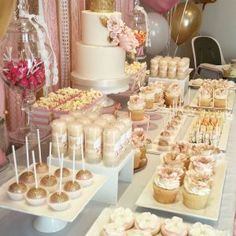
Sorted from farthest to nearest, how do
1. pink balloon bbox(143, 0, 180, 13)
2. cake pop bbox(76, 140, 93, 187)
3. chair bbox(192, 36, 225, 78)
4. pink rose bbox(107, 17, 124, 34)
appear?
chair bbox(192, 36, 225, 78)
pink balloon bbox(143, 0, 180, 13)
pink rose bbox(107, 17, 124, 34)
cake pop bbox(76, 140, 93, 187)

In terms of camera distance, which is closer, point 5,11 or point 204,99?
point 5,11

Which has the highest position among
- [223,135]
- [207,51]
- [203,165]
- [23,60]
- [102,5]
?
[102,5]

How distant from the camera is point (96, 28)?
2098mm

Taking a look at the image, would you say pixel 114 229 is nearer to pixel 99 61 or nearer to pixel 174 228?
pixel 174 228

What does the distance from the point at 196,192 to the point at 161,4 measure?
2.98 m

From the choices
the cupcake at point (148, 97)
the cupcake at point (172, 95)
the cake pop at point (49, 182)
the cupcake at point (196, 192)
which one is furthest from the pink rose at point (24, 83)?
the cupcake at point (172, 95)

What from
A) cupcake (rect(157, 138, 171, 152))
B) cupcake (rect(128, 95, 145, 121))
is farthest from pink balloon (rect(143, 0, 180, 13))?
cupcake (rect(157, 138, 171, 152))

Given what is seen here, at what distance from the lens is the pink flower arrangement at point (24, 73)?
1.60 meters

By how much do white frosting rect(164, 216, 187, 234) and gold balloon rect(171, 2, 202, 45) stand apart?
3316mm

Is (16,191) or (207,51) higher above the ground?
(16,191)

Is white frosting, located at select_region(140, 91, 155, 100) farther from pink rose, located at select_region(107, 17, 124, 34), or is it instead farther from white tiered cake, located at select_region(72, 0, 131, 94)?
pink rose, located at select_region(107, 17, 124, 34)

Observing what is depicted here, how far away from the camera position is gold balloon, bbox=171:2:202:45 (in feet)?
13.9

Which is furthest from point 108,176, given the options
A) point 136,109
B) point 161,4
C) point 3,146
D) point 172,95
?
point 161,4

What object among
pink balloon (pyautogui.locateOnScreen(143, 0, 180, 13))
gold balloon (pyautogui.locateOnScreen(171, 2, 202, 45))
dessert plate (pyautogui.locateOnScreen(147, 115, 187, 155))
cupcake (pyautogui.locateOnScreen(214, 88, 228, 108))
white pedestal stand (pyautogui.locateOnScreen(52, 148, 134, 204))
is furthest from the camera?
gold balloon (pyautogui.locateOnScreen(171, 2, 202, 45))
